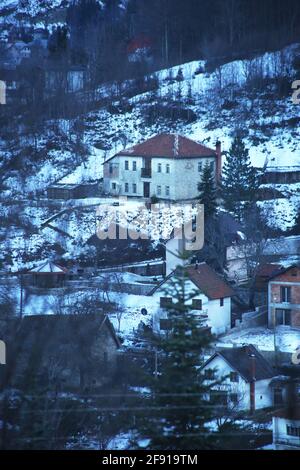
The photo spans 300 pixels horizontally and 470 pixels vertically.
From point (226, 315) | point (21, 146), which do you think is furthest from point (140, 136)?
point (226, 315)

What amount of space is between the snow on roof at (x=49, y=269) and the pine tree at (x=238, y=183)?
1.87 m

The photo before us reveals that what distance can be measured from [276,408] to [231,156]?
4.80 metres

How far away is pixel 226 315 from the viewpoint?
752 centimetres

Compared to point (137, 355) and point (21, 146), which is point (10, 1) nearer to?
point (21, 146)

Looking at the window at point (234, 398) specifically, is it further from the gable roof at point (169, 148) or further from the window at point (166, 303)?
the gable roof at point (169, 148)

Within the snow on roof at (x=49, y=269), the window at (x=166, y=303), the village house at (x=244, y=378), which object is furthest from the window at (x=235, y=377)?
the snow on roof at (x=49, y=269)

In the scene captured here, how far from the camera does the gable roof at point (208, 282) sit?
748 cm

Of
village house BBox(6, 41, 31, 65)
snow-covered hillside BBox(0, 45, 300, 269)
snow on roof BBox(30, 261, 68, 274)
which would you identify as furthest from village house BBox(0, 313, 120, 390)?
village house BBox(6, 41, 31, 65)

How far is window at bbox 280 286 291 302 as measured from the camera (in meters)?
7.58

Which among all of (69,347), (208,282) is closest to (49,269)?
(208,282)
